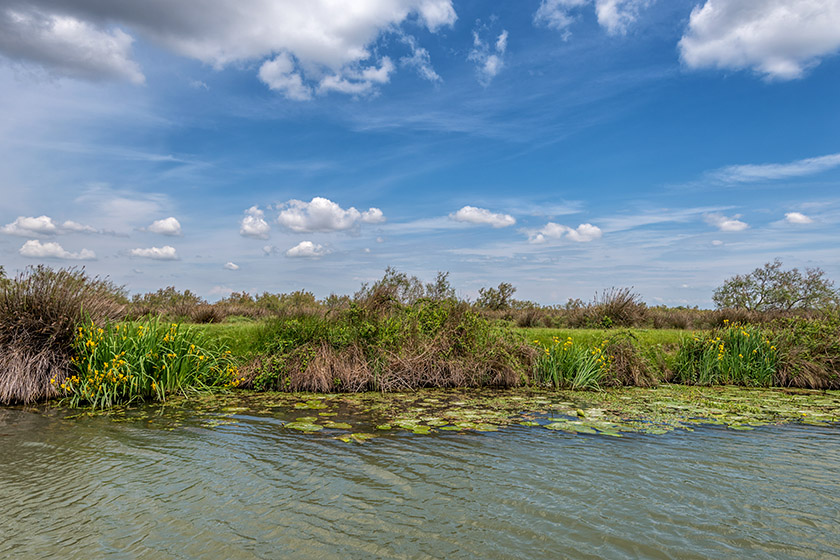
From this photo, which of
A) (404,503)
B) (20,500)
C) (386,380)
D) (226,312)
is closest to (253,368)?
(386,380)

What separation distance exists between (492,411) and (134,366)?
6.12 meters

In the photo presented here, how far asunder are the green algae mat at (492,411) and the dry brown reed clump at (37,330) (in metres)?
1.10

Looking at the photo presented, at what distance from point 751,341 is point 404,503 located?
10700 millimetres

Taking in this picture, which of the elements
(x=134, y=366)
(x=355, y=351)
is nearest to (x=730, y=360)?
(x=355, y=351)

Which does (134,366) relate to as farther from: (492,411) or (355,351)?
→ (492,411)

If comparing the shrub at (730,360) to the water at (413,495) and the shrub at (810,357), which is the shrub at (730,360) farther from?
the water at (413,495)

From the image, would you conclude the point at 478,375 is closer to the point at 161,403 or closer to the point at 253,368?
the point at 253,368

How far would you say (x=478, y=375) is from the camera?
10.3 m

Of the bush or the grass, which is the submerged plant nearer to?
the bush

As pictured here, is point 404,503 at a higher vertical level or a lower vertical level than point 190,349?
lower

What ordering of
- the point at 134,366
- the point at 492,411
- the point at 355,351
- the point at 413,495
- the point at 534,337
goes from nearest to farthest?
the point at 413,495, the point at 492,411, the point at 134,366, the point at 355,351, the point at 534,337

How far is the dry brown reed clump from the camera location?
8219 millimetres

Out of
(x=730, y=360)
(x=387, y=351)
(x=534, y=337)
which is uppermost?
(x=534, y=337)

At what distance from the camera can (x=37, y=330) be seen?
870 cm
